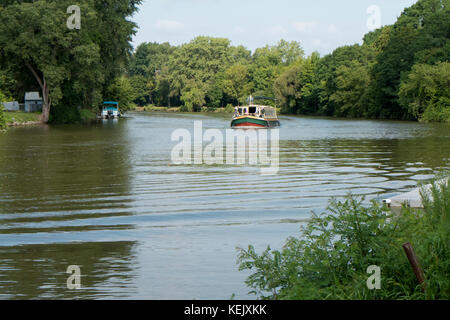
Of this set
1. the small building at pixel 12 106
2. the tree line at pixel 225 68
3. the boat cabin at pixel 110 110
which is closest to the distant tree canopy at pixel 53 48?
the tree line at pixel 225 68

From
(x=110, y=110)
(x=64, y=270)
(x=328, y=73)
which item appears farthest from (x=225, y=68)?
(x=64, y=270)

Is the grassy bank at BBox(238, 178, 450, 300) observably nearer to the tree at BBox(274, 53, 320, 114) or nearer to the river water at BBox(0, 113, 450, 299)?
the river water at BBox(0, 113, 450, 299)

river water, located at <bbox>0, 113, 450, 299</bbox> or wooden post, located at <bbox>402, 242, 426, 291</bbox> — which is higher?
wooden post, located at <bbox>402, 242, 426, 291</bbox>

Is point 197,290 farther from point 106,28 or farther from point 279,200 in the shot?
point 106,28

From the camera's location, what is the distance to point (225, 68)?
15775cm

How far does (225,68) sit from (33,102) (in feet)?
299

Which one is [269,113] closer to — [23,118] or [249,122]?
[249,122]

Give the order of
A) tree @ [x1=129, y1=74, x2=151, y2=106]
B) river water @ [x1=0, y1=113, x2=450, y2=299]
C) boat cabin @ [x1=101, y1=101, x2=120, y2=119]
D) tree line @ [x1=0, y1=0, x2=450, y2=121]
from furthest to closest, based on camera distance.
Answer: tree @ [x1=129, y1=74, x2=151, y2=106]
boat cabin @ [x1=101, y1=101, x2=120, y2=119]
tree line @ [x1=0, y1=0, x2=450, y2=121]
river water @ [x1=0, y1=113, x2=450, y2=299]

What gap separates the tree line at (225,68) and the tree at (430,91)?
0.12m

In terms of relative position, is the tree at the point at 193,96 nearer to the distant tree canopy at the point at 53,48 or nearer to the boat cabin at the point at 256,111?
the distant tree canopy at the point at 53,48

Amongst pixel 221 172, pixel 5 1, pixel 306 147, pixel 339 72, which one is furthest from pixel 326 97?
pixel 221 172

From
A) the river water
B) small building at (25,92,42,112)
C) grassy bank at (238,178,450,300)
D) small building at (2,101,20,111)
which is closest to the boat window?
small building at (25,92,42,112)

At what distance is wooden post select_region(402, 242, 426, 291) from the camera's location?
19.8 feet

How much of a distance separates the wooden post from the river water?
242 cm
